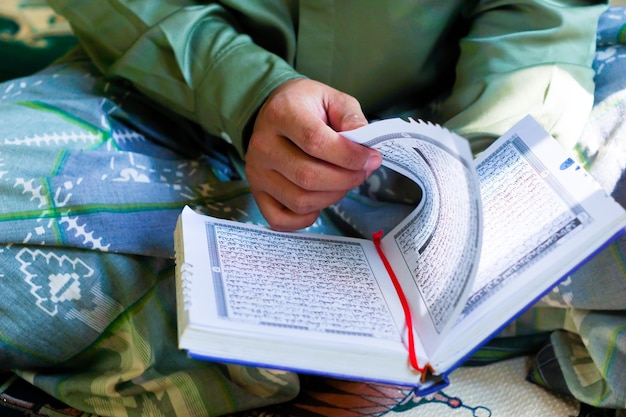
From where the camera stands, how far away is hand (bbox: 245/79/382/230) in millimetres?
531

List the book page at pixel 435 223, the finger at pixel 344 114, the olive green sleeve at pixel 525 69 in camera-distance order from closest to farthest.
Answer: the book page at pixel 435 223 → the finger at pixel 344 114 → the olive green sleeve at pixel 525 69

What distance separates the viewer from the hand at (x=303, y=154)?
531 mm

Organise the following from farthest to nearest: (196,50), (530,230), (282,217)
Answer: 1. (196,50)
2. (282,217)
3. (530,230)

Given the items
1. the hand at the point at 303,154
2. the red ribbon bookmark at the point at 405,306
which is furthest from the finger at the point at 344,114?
the red ribbon bookmark at the point at 405,306

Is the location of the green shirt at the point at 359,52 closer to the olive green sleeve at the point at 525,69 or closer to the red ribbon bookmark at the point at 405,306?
the olive green sleeve at the point at 525,69

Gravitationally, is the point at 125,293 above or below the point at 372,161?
below

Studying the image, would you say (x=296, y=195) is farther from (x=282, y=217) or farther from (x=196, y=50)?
(x=196, y=50)

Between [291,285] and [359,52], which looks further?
[359,52]

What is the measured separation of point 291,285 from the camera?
1.64 feet

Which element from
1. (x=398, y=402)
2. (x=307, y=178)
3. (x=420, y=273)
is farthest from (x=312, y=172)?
(x=398, y=402)

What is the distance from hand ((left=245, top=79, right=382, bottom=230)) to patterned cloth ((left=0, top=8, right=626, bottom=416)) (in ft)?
0.29

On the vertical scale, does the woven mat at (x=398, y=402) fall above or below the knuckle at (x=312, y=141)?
below

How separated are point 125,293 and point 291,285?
0.19 meters

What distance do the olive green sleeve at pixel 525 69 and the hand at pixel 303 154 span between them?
14 centimetres
